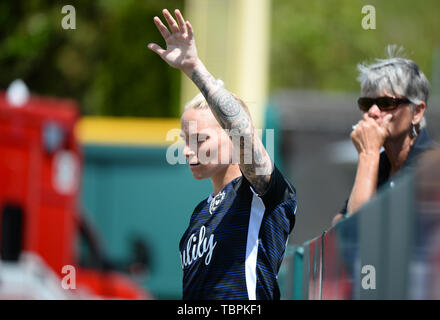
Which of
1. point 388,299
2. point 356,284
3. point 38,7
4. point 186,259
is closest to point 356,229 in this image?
point 356,284

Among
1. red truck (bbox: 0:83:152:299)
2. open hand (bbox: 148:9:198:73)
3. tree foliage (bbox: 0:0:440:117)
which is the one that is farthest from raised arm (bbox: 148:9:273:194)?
red truck (bbox: 0:83:152:299)

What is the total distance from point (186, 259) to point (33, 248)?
463cm

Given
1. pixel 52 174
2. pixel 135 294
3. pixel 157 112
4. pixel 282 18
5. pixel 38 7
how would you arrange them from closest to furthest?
pixel 38 7 < pixel 52 174 < pixel 135 294 < pixel 157 112 < pixel 282 18

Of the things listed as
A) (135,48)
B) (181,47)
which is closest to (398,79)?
(181,47)

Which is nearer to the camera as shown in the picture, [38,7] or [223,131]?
[223,131]

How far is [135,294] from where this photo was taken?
7402mm

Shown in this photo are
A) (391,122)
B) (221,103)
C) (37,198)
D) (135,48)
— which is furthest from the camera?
(135,48)

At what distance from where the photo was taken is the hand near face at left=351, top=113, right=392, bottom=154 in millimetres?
2006

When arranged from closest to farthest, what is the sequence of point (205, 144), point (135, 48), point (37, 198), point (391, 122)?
point (205, 144)
point (391, 122)
point (37, 198)
point (135, 48)

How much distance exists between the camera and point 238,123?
5.89 feet

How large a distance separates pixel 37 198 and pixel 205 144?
4.80 metres

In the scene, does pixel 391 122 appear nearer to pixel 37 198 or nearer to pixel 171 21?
pixel 171 21

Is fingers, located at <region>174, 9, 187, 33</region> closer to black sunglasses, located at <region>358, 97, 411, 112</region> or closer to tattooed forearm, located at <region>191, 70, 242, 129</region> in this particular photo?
tattooed forearm, located at <region>191, 70, 242, 129</region>

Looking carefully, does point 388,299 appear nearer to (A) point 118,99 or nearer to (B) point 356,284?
(B) point 356,284
